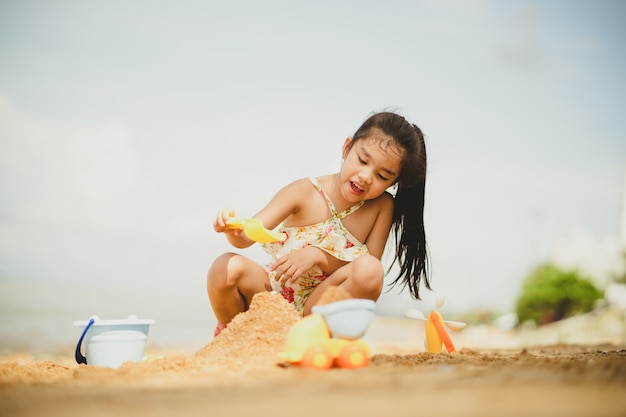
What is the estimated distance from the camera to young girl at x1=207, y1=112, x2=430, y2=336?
2.88m

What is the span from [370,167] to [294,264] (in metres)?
0.58

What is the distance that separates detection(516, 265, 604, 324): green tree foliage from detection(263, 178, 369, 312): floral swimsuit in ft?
21.4

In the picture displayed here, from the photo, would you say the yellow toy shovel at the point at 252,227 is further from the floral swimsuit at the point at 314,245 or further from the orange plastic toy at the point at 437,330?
the orange plastic toy at the point at 437,330

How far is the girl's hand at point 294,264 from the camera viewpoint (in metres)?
2.86

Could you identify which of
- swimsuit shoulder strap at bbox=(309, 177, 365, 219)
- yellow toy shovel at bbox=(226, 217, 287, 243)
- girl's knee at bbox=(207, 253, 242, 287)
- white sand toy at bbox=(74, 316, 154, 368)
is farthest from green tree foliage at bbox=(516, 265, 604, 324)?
white sand toy at bbox=(74, 316, 154, 368)

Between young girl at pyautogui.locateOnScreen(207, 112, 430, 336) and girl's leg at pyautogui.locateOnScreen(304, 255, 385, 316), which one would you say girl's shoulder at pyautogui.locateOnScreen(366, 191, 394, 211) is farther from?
girl's leg at pyautogui.locateOnScreen(304, 255, 385, 316)

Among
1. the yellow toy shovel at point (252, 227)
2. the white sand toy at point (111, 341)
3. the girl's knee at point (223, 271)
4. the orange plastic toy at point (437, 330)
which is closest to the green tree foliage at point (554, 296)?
the orange plastic toy at point (437, 330)

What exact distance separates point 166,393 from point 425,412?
625 millimetres

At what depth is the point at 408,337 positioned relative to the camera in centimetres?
708

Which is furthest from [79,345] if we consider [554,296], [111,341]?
[554,296]

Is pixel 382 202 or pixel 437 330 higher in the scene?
pixel 382 202

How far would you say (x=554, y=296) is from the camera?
29.3 feet

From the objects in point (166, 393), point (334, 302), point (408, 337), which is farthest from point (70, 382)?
point (408, 337)

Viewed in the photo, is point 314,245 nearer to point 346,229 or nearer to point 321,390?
point 346,229
